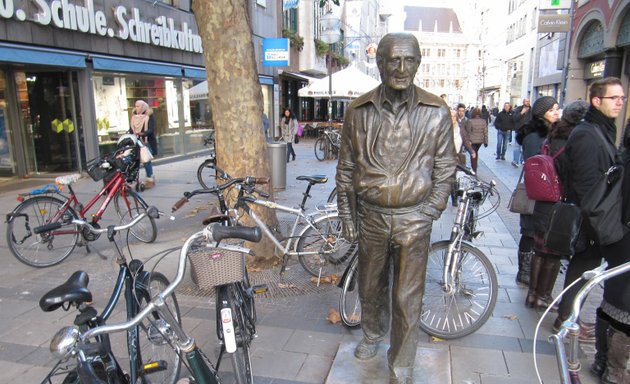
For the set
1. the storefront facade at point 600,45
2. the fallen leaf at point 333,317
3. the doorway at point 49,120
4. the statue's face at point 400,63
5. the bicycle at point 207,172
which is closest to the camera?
the statue's face at point 400,63

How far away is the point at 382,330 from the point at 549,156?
223 cm

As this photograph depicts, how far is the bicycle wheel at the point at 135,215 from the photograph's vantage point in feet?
20.1

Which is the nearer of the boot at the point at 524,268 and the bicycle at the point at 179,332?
the bicycle at the point at 179,332

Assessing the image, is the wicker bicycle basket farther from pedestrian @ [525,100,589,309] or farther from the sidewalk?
pedestrian @ [525,100,589,309]

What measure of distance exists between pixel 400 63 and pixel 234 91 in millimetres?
2747

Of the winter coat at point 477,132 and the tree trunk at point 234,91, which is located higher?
the tree trunk at point 234,91

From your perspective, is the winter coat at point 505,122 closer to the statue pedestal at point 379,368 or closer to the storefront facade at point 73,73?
the storefront facade at point 73,73

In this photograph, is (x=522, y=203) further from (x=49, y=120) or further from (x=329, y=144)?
(x=49, y=120)

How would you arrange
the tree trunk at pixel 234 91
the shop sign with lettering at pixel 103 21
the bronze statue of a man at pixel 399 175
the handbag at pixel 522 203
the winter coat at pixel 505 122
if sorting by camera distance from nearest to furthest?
1. the bronze statue of a man at pixel 399 175
2. the handbag at pixel 522 203
3. the tree trunk at pixel 234 91
4. the shop sign with lettering at pixel 103 21
5. the winter coat at pixel 505 122

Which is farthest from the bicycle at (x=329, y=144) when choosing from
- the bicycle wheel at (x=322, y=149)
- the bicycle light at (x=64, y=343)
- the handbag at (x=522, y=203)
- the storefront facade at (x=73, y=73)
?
the bicycle light at (x=64, y=343)

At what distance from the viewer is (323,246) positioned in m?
4.65

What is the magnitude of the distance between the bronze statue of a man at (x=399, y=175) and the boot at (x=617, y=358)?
126 cm

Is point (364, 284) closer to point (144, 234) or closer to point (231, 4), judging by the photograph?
point (231, 4)

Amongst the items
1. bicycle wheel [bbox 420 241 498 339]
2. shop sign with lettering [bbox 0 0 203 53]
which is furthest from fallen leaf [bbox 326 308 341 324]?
shop sign with lettering [bbox 0 0 203 53]
